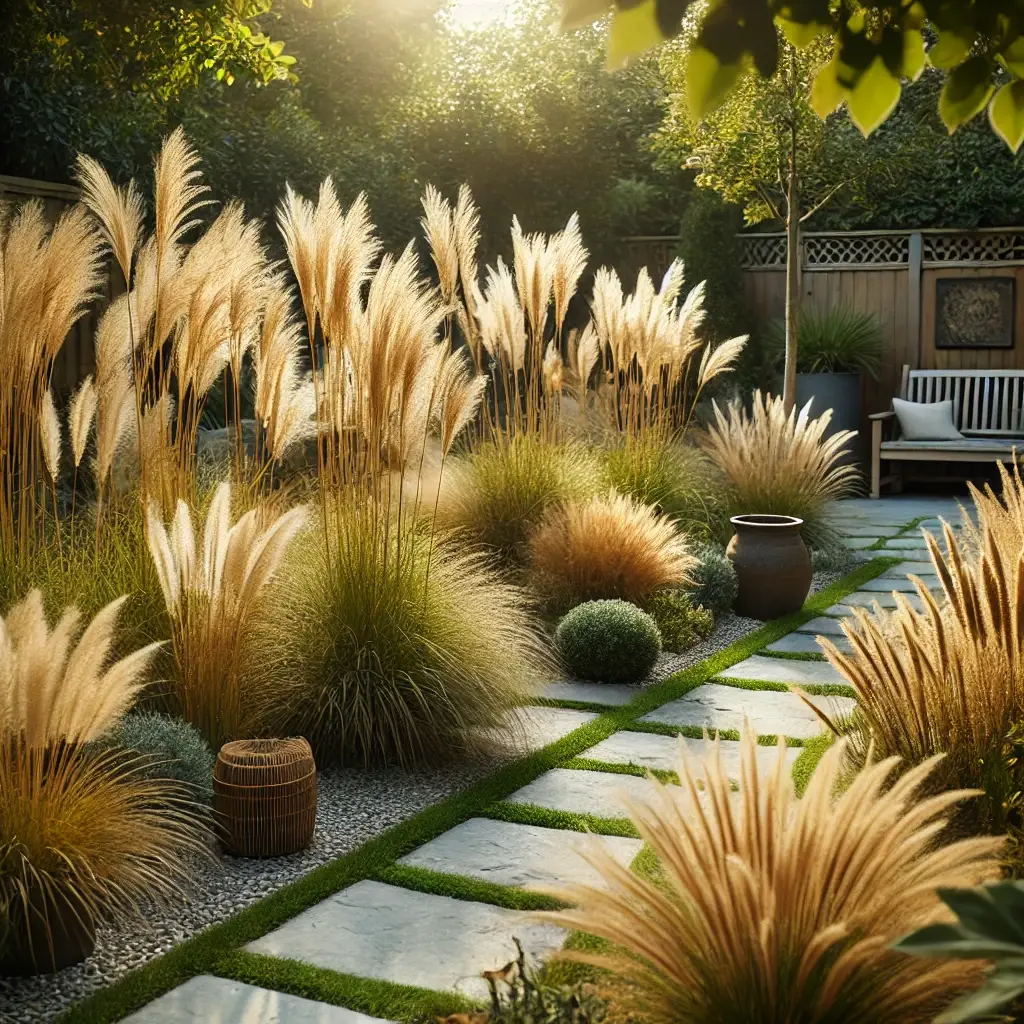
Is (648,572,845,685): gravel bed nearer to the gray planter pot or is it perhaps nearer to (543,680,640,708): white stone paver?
(543,680,640,708): white stone paver

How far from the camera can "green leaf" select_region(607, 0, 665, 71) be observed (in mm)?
1216

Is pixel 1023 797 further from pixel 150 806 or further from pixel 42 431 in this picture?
pixel 42 431

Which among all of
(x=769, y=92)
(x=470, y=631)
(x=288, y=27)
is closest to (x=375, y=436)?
(x=470, y=631)

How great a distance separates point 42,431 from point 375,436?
0.95 m

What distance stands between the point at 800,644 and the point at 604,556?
3.08 ft

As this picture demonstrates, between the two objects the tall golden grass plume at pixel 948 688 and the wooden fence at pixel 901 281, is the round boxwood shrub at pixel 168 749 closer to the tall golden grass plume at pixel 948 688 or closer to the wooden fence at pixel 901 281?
the tall golden grass plume at pixel 948 688

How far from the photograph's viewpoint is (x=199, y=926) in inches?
108

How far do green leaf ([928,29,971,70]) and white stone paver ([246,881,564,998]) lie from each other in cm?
168

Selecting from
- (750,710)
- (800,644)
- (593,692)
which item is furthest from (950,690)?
(800,644)

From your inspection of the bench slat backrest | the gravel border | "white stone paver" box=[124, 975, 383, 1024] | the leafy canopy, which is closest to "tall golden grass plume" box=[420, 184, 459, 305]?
the gravel border

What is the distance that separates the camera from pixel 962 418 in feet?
35.8

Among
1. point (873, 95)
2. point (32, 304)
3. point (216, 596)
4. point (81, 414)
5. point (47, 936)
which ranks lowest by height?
point (47, 936)

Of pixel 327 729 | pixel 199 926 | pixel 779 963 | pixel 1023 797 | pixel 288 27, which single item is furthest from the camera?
pixel 288 27

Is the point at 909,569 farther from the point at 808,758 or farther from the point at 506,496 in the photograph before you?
the point at 808,758
